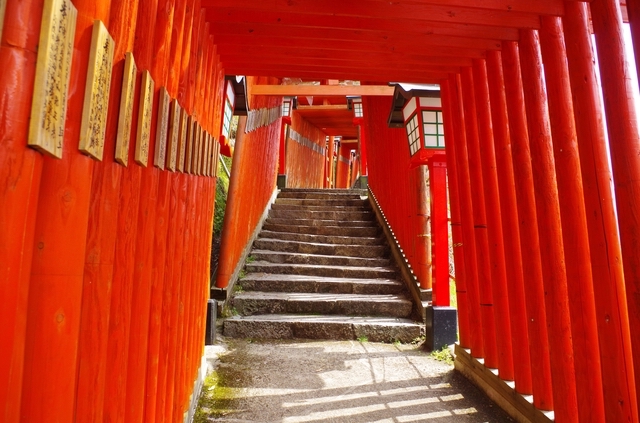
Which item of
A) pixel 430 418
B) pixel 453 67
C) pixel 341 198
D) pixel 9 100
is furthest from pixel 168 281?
pixel 341 198

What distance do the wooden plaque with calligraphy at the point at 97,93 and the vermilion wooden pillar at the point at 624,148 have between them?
6.85 ft

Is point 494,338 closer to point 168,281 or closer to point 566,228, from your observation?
point 566,228

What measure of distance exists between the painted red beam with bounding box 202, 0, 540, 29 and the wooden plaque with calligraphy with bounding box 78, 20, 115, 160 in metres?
1.69

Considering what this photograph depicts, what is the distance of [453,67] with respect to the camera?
3.52 metres

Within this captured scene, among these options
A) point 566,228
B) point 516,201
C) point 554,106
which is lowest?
point 566,228

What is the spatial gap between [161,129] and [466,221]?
110 inches

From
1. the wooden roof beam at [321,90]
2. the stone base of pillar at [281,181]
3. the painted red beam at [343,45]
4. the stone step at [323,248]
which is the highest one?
the wooden roof beam at [321,90]

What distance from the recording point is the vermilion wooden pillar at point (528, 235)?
2.54m

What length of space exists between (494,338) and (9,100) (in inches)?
137

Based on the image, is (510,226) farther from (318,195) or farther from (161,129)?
(318,195)

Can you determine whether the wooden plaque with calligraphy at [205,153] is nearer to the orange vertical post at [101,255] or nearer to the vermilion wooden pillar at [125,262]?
the vermilion wooden pillar at [125,262]

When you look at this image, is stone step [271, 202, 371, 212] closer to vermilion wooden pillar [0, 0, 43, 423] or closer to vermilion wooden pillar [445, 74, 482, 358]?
vermilion wooden pillar [445, 74, 482, 358]

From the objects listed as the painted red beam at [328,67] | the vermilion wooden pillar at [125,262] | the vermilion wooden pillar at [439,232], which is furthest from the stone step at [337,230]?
the vermilion wooden pillar at [125,262]

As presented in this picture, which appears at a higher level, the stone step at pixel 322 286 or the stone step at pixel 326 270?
the stone step at pixel 326 270
